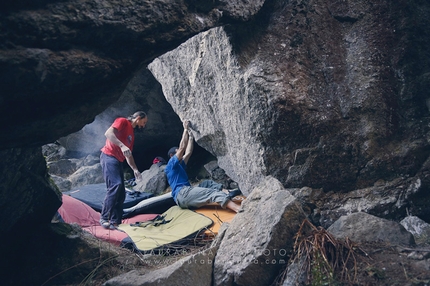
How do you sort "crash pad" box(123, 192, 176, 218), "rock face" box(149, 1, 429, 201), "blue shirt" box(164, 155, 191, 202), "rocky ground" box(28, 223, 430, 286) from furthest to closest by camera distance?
"crash pad" box(123, 192, 176, 218) < "blue shirt" box(164, 155, 191, 202) < "rock face" box(149, 1, 429, 201) < "rocky ground" box(28, 223, 430, 286)

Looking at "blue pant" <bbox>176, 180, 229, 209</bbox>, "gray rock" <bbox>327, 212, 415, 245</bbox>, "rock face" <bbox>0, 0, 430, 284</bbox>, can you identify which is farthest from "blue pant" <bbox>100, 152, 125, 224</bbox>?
"gray rock" <bbox>327, 212, 415, 245</bbox>

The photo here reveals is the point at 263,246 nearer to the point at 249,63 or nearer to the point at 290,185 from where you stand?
the point at 290,185

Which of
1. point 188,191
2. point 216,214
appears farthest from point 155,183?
point 216,214

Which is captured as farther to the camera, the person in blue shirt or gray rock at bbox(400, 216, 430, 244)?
the person in blue shirt

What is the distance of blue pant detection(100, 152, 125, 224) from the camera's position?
5277mm

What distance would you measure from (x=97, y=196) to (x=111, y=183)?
1.53 m

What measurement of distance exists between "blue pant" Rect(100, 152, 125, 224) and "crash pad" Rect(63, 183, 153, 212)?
1.00m

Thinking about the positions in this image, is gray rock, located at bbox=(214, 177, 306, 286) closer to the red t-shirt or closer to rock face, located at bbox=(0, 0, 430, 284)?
rock face, located at bbox=(0, 0, 430, 284)

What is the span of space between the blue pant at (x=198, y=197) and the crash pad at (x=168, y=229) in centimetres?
12

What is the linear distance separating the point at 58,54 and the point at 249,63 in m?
2.21

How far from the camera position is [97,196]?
22.0 ft

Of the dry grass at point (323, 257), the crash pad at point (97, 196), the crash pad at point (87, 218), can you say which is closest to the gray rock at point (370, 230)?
the dry grass at point (323, 257)

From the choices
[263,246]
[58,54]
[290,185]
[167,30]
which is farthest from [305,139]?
[58,54]

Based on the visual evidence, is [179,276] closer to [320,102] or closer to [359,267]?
[359,267]
